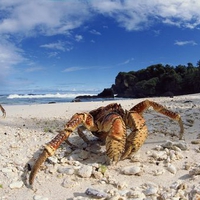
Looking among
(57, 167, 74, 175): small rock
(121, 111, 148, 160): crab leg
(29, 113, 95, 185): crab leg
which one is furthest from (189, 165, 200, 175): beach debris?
(57, 167, 74, 175): small rock

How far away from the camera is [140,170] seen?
3914 millimetres

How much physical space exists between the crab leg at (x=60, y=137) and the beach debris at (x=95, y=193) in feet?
2.23

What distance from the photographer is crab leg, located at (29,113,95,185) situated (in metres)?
3.43

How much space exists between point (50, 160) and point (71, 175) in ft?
1.65

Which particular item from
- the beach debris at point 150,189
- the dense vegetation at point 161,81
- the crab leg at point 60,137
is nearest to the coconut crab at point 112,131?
the crab leg at point 60,137

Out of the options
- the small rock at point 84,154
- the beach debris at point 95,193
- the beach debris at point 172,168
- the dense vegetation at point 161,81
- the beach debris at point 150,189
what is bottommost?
the beach debris at point 150,189

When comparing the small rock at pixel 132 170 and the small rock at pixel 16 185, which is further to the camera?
the small rock at pixel 132 170

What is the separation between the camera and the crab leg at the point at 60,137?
11.2 ft

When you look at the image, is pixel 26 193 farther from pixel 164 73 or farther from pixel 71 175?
pixel 164 73

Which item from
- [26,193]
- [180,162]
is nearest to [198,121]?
[180,162]

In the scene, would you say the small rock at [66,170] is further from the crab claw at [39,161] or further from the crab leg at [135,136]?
the crab leg at [135,136]

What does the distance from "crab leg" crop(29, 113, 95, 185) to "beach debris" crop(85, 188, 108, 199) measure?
68 centimetres

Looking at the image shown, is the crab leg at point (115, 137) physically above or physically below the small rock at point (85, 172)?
above

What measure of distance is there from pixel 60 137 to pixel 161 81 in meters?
59.5
